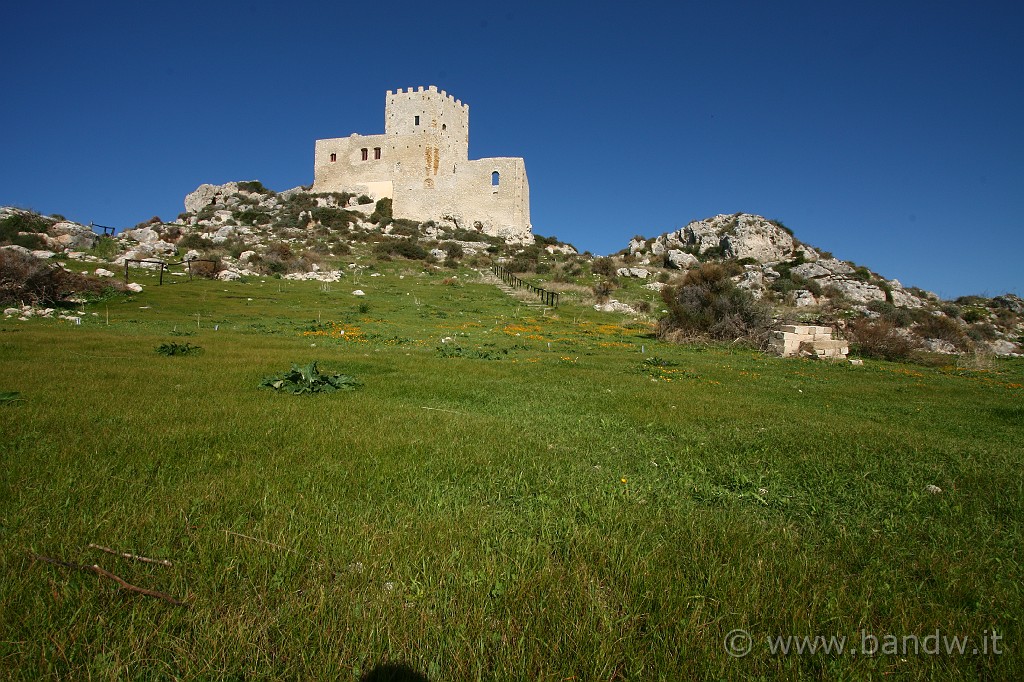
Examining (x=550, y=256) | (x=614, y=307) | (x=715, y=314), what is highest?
(x=550, y=256)

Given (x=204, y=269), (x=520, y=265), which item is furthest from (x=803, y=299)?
(x=204, y=269)

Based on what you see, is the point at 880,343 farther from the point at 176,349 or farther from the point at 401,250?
the point at 401,250

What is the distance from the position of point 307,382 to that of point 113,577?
5.25 m

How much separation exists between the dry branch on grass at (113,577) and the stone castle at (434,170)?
64754 mm

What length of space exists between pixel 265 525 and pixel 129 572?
0.68 m

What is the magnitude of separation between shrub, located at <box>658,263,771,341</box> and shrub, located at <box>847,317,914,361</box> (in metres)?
3.71

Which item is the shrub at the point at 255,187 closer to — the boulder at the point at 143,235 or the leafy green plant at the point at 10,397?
the boulder at the point at 143,235

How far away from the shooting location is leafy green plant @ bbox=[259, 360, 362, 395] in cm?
725

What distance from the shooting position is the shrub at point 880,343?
18.2 meters

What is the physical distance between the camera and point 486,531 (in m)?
3.06

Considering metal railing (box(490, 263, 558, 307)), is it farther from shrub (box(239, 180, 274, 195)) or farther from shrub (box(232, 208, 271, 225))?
shrub (box(239, 180, 274, 195))

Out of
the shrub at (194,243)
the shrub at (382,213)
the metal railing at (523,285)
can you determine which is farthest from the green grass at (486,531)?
A: the shrub at (382,213)

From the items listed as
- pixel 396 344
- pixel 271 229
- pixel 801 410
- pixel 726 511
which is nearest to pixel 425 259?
pixel 271 229

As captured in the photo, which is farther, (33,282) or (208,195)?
(208,195)
